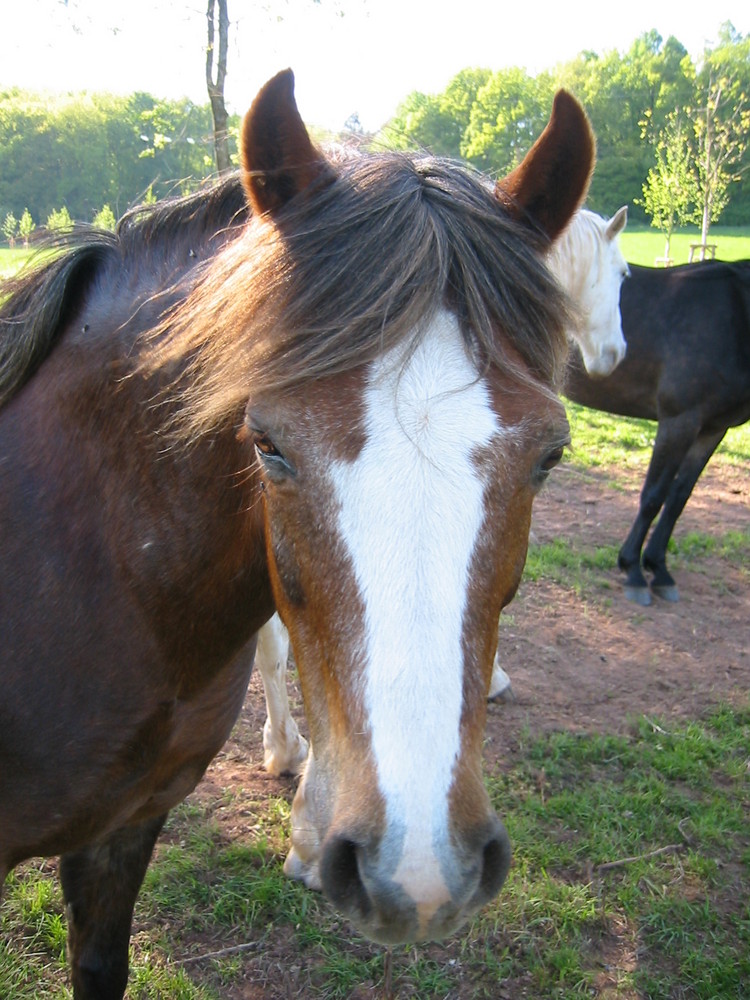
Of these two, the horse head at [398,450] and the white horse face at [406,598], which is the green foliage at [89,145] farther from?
the white horse face at [406,598]

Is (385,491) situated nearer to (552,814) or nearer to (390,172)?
(390,172)

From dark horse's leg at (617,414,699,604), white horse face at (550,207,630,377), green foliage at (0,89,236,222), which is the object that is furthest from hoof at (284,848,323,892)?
green foliage at (0,89,236,222)

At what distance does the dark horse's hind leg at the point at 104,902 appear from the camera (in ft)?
6.95

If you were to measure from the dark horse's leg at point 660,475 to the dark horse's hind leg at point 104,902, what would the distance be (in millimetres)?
4515

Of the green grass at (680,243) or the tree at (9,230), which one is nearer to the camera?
the tree at (9,230)

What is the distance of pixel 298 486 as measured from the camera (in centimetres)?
121

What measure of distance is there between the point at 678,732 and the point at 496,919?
5.87ft

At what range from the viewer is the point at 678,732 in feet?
13.0

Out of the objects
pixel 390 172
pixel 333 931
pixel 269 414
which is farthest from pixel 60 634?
pixel 333 931

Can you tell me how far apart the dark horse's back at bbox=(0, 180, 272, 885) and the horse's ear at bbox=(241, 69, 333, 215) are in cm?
31

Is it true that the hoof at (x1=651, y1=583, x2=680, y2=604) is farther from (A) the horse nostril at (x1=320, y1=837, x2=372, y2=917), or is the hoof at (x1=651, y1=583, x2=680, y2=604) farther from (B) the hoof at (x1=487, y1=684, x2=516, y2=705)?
(A) the horse nostril at (x1=320, y1=837, x2=372, y2=917)

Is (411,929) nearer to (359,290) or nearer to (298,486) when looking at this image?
(298,486)

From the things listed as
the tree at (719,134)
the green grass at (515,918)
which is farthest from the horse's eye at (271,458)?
the tree at (719,134)

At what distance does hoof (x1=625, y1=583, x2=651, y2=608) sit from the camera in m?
5.45
